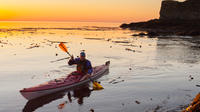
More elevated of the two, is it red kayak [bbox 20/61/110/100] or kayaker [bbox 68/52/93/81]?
kayaker [bbox 68/52/93/81]

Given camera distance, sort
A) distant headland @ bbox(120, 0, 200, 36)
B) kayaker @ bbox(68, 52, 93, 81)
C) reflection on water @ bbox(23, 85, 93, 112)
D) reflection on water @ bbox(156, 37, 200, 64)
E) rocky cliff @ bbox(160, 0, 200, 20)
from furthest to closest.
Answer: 1. rocky cliff @ bbox(160, 0, 200, 20)
2. distant headland @ bbox(120, 0, 200, 36)
3. reflection on water @ bbox(156, 37, 200, 64)
4. kayaker @ bbox(68, 52, 93, 81)
5. reflection on water @ bbox(23, 85, 93, 112)

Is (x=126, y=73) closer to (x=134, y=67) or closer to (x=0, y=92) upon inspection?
(x=134, y=67)

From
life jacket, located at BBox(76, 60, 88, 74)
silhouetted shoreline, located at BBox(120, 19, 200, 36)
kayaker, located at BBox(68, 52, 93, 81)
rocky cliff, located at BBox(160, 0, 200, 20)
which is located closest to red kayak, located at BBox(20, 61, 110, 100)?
kayaker, located at BBox(68, 52, 93, 81)

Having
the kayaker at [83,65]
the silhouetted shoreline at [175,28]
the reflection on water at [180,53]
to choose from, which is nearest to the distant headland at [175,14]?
the silhouetted shoreline at [175,28]

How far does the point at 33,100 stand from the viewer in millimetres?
8742

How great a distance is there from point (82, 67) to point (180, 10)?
104696 mm

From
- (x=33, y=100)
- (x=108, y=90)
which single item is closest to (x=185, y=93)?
(x=108, y=90)

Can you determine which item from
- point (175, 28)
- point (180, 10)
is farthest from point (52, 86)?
point (180, 10)

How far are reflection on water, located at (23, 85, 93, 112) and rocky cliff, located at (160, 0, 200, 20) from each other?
322ft

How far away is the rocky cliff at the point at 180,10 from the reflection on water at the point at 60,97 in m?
98.3

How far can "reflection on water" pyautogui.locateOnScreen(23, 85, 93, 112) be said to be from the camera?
8116 millimetres

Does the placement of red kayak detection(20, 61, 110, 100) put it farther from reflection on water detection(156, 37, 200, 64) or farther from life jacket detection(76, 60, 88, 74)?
reflection on water detection(156, 37, 200, 64)

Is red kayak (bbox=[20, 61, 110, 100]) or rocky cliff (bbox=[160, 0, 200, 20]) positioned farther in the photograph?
rocky cliff (bbox=[160, 0, 200, 20])

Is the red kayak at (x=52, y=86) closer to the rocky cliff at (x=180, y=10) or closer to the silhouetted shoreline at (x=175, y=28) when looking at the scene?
the silhouetted shoreline at (x=175, y=28)
